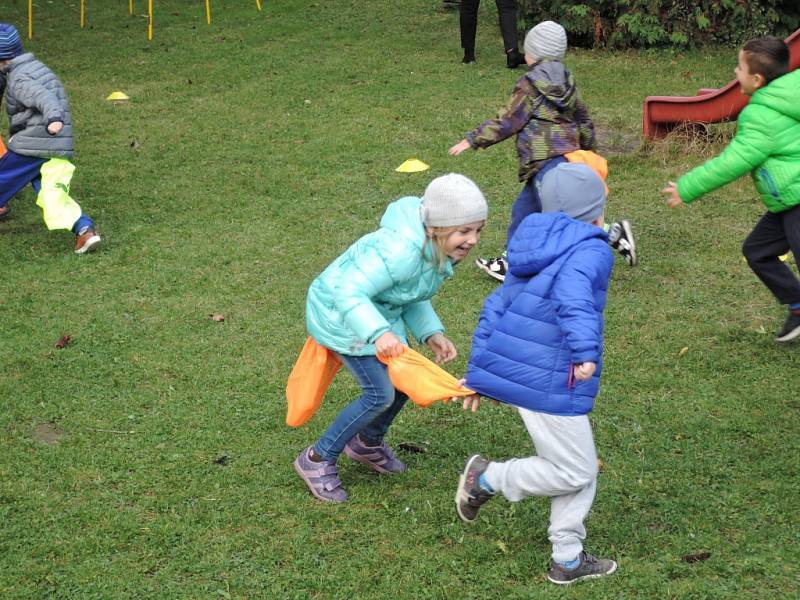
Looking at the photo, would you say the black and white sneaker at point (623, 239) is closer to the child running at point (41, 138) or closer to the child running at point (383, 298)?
the child running at point (383, 298)

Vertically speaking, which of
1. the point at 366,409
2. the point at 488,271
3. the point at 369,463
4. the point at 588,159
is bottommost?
the point at 488,271

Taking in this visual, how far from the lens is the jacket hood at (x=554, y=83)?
20.7 feet

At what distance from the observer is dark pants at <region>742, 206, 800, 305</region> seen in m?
5.73

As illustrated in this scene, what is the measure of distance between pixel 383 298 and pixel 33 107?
4.49 meters

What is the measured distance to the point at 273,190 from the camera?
8.88 metres

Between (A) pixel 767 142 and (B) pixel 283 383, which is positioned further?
(B) pixel 283 383

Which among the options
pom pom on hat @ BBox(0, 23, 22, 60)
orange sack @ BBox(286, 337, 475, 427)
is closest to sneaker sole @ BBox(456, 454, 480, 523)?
orange sack @ BBox(286, 337, 475, 427)

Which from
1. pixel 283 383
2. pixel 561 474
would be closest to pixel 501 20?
pixel 283 383

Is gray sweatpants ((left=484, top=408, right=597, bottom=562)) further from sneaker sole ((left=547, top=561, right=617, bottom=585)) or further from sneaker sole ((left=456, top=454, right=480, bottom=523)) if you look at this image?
sneaker sole ((left=456, top=454, right=480, bottom=523))

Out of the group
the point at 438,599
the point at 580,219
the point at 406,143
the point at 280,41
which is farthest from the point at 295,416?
the point at 280,41

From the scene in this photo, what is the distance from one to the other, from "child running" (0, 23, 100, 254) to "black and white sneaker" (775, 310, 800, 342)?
4.77 meters

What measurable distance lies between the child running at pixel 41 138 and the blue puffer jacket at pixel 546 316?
4.63 metres

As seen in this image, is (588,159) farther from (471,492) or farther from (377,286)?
(471,492)

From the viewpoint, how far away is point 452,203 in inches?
155
